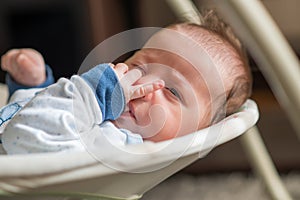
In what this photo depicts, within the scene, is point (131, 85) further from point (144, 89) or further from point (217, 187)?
point (217, 187)

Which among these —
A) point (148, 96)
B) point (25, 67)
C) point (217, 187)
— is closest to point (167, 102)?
point (148, 96)

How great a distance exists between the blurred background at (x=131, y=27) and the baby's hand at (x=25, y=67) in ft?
2.47

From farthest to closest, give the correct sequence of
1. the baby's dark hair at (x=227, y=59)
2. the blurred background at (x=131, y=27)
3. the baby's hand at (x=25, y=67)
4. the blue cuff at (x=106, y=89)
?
the blurred background at (x=131, y=27) < the baby's hand at (x=25, y=67) < the baby's dark hair at (x=227, y=59) < the blue cuff at (x=106, y=89)

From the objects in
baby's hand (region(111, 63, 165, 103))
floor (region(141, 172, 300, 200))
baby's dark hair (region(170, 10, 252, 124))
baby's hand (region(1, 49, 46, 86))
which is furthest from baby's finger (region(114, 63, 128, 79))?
floor (region(141, 172, 300, 200))

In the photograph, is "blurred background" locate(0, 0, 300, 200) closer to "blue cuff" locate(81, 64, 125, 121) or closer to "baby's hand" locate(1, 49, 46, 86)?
"baby's hand" locate(1, 49, 46, 86)

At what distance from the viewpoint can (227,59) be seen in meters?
0.72

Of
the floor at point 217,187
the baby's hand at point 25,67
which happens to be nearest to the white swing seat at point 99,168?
the baby's hand at point 25,67

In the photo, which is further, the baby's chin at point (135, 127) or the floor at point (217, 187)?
the floor at point (217, 187)

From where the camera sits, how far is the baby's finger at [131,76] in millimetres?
613

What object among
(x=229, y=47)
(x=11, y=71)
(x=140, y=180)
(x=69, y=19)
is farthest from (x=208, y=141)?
(x=69, y=19)

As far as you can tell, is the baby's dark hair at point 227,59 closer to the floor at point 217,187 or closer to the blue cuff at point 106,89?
the blue cuff at point 106,89

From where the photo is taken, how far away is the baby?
55 cm

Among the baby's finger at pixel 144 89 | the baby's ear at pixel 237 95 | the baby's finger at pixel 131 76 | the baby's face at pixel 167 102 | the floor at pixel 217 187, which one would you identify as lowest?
the floor at pixel 217 187

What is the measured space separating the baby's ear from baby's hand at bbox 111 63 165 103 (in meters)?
0.14
